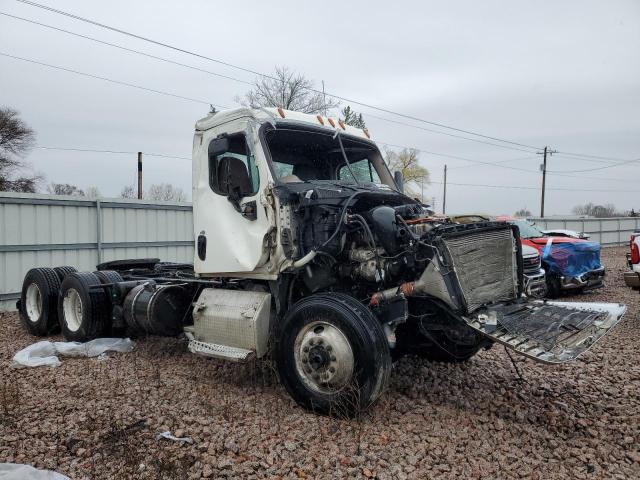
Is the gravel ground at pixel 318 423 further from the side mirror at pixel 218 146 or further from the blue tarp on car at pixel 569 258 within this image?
the blue tarp on car at pixel 569 258

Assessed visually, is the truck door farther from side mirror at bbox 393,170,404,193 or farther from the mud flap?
the mud flap

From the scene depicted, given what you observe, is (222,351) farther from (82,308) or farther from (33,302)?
(33,302)

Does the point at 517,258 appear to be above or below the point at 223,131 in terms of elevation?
below

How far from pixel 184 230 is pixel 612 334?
963cm

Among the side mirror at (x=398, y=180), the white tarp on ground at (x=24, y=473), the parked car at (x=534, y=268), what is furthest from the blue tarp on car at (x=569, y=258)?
the white tarp on ground at (x=24, y=473)

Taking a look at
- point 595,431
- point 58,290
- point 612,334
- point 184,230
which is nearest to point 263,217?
point 595,431

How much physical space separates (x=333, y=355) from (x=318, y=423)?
54 centimetres

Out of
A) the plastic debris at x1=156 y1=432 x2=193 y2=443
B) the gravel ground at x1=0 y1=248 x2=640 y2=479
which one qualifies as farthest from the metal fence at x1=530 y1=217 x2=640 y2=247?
the plastic debris at x1=156 y1=432 x2=193 y2=443

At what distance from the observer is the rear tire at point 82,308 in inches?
262

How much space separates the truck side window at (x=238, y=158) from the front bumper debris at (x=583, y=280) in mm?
8344

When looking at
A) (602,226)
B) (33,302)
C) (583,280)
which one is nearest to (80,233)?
(33,302)

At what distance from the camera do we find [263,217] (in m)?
4.77

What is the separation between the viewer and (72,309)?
7125 mm

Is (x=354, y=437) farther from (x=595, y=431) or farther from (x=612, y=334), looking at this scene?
(x=612, y=334)
